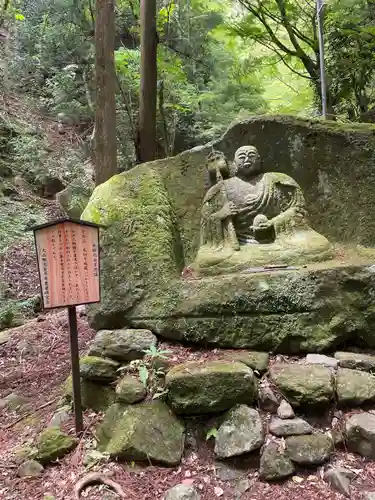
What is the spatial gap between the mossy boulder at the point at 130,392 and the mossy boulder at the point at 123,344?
1.16 ft

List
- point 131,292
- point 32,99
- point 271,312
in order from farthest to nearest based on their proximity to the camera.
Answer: point 32,99, point 131,292, point 271,312

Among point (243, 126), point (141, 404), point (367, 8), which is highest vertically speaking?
point (367, 8)

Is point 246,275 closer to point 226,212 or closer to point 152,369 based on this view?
point 226,212

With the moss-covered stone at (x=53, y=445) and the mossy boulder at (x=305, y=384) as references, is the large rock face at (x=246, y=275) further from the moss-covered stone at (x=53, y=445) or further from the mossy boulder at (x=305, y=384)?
the moss-covered stone at (x=53, y=445)

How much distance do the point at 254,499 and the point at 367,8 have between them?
804 centimetres

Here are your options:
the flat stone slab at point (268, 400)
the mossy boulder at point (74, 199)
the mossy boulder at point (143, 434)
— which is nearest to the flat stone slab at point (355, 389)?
the flat stone slab at point (268, 400)

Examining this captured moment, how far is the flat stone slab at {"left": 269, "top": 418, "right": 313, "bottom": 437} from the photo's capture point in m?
2.95

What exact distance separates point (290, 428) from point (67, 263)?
1.95 meters

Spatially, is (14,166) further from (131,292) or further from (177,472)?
(177,472)

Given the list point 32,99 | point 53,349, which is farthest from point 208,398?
point 32,99

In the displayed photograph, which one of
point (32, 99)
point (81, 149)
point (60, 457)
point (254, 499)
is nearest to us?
point (254, 499)

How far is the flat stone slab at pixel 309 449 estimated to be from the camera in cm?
278

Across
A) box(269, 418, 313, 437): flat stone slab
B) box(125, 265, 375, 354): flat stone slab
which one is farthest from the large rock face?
box(269, 418, 313, 437): flat stone slab

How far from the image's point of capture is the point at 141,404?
3303 mm
